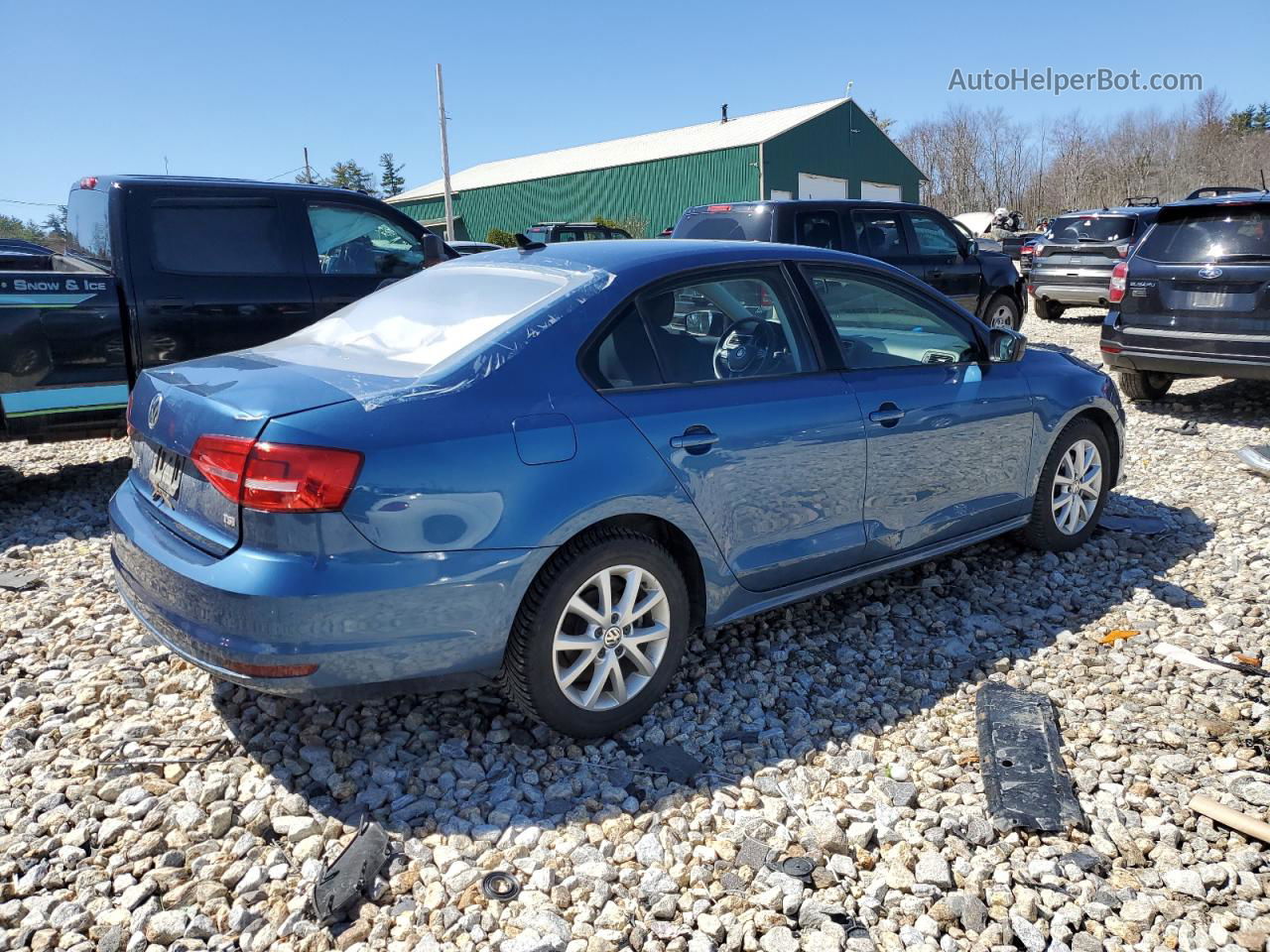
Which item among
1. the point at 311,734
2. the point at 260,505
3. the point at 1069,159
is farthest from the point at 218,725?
the point at 1069,159

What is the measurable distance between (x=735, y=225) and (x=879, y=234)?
1821 mm

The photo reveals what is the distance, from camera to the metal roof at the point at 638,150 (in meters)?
35.4

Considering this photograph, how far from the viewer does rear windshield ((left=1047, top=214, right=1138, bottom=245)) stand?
1434 cm

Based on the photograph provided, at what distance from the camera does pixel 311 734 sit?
3.37 meters

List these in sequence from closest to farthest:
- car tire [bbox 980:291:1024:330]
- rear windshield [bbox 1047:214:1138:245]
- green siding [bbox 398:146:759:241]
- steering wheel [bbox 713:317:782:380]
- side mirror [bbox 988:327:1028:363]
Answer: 1. steering wheel [bbox 713:317:782:380]
2. side mirror [bbox 988:327:1028:363]
3. car tire [bbox 980:291:1024:330]
4. rear windshield [bbox 1047:214:1138:245]
5. green siding [bbox 398:146:759:241]

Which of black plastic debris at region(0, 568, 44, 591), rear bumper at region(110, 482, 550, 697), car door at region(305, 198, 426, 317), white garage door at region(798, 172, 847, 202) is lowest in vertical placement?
black plastic debris at region(0, 568, 44, 591)

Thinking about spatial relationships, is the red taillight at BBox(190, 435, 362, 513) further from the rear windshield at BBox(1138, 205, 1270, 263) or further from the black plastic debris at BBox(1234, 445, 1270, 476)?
the rear windshield at BBox(1138, 205, 1270, 263)

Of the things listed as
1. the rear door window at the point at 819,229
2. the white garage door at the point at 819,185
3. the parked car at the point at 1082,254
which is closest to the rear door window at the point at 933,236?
the rear door window at the point at 819,229

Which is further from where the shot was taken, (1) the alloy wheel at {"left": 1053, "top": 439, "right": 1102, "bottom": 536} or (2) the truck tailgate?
(2) the truck tailgate

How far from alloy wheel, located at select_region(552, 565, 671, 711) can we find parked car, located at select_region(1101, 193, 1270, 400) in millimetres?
6278

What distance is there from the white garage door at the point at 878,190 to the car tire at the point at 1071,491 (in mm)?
35118

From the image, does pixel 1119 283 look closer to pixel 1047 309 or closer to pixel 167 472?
pixel 1047 309

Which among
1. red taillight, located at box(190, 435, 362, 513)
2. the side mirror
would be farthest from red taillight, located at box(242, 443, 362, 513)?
the side mirror

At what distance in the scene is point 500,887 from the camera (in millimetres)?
2613
